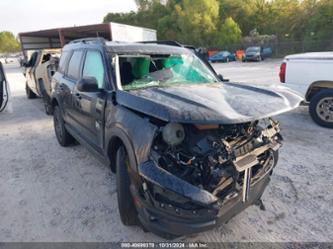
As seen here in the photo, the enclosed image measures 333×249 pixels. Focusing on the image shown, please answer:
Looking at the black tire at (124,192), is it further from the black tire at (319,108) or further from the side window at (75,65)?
the black tire at (319,108)

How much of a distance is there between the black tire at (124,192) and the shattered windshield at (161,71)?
87cm

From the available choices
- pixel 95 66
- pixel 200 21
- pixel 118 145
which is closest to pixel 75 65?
pixel 95 66

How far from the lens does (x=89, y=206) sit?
10.7 ft

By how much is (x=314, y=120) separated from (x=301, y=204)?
132 inches

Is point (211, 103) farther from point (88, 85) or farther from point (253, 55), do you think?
point (253, 55)

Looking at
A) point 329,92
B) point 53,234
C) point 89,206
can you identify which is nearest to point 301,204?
point 89,206

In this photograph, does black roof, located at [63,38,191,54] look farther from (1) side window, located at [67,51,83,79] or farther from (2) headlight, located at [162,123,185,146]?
(2) headlight, located at [162,123,185,146]

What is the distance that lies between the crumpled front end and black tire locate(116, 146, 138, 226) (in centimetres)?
32

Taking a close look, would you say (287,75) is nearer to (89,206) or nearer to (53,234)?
(89,206)

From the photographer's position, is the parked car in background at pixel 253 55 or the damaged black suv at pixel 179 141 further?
the parked car in background at pixel 253 55

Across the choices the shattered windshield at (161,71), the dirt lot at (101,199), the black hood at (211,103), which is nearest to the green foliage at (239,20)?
Answer: the dirt lot at (101,199)

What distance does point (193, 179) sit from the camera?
2.18 m

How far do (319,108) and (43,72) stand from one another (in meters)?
7.82

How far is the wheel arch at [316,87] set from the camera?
18.0 feet
